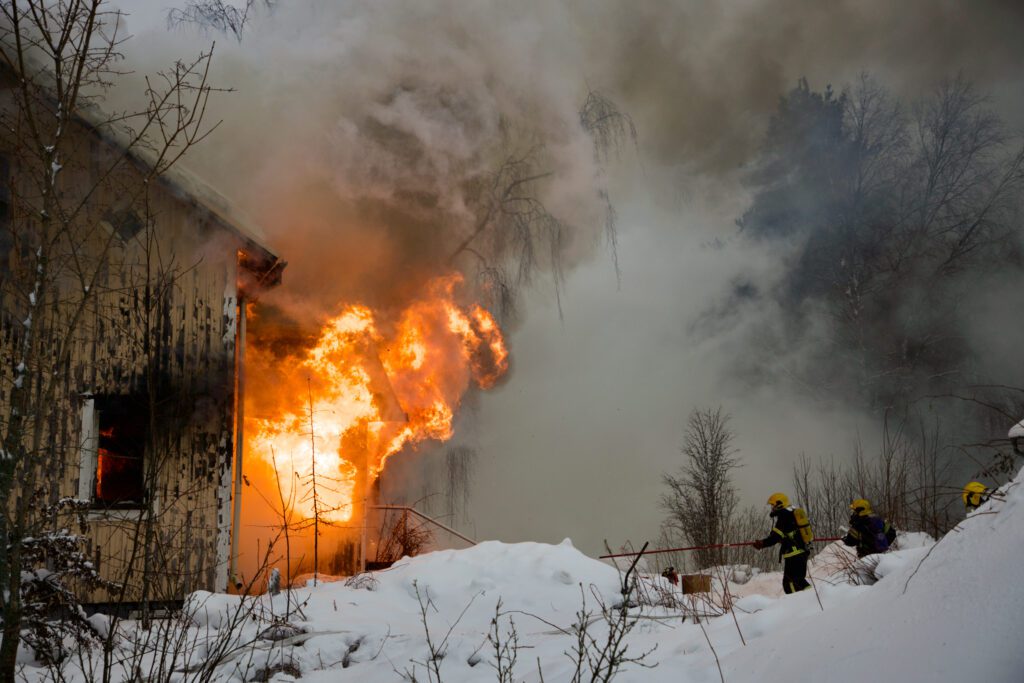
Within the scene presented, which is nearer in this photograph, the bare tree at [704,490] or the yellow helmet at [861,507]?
the yellow helmet at [861,507]

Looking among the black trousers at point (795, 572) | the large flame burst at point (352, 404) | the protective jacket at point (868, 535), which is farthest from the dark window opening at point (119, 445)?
the protective jacket at point (868, 535)

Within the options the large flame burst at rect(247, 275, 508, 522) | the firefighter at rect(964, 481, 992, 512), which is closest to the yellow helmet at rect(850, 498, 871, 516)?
the firefighter at rect(964, 481, 992, 512)

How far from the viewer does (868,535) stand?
1170 cm

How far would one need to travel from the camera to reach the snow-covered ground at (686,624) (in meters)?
2.99

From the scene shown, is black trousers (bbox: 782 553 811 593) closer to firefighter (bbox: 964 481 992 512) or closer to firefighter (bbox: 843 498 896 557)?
firefighter (bbox: 843 498 896 557)

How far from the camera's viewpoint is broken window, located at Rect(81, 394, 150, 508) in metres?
11.0

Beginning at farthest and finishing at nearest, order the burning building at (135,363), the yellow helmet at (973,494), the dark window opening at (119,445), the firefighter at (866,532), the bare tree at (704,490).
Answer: the bare tree at (704,490) < the firefighter at (866,532) < the dark window opening at (119,445) < the burning building at (135,363) < the yellow helmet at (973,494)

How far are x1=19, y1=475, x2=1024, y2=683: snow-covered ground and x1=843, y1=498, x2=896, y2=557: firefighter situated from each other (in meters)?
1.57

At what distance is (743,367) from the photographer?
34.3 m

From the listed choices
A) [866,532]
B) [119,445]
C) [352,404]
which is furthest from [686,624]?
[352,404]

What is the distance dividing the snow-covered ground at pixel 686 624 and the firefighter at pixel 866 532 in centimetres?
157

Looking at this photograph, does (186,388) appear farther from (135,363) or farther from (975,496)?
(975,496)

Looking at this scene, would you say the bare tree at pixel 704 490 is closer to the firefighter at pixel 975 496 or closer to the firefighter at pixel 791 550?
the firefighter at pixel 791 550

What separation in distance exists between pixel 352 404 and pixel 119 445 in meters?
4.98
